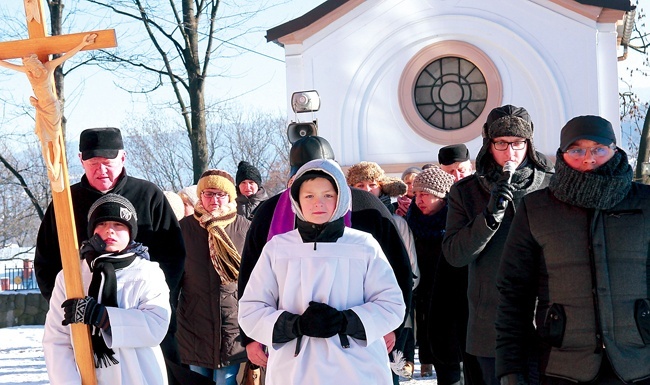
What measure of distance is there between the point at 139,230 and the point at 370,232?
4.64ft

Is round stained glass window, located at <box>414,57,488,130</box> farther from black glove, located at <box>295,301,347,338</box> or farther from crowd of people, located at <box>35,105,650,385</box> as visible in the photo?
black glove, located at <box>295,301,347,338</box>

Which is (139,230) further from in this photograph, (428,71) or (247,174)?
(428,71)

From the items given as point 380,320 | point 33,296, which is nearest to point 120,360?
point 380,320

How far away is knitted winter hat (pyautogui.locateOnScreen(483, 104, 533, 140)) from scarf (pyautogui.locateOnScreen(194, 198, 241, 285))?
96.7 inches

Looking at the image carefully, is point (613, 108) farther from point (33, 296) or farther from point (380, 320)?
point (380, 320)

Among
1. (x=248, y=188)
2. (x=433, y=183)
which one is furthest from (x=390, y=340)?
(x=248, y=188)

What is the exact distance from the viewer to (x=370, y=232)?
5391 mm

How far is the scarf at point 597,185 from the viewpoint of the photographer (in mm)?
4320

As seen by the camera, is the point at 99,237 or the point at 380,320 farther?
the point at 99,237

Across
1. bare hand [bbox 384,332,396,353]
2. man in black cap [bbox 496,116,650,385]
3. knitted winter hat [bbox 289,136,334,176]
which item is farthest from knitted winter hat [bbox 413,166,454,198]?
man in black cap [bbox 496,116,650,385]

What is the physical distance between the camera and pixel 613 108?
67.4 ft

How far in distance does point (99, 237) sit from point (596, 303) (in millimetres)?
2429

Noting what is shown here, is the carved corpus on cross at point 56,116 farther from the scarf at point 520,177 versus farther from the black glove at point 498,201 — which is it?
the scarf at point 520,177

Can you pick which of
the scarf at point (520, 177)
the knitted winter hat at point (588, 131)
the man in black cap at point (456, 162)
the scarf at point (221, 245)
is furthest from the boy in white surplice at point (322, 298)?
the man in black cap at point (456, 162)
